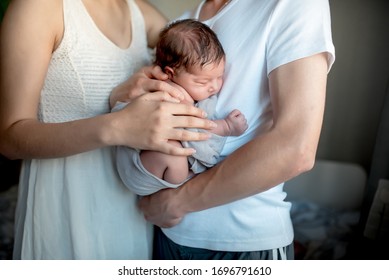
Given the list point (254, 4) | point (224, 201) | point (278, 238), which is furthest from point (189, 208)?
point (254, 4)

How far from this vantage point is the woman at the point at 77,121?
0.83 m

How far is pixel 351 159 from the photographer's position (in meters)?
2.06

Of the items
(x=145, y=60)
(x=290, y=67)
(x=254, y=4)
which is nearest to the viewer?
(x=290, y=67)

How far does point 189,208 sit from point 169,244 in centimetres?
15

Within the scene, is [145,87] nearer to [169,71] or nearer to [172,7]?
[169,71]

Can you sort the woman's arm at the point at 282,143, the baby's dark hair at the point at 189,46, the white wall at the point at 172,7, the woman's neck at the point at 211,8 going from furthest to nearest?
the white wall at the point at 172,7 → the woman's neck at the point at 211,8 → the baby's dark hair at the point at 189,46 → the woman's arm at the point at 282,143

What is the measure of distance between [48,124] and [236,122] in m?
0.39

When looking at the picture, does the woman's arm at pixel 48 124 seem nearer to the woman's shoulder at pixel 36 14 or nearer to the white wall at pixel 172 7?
the woman's shoulder at pixel 36 14

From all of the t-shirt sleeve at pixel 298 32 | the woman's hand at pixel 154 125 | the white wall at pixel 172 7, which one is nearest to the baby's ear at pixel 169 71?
the woman's hand at pixel 154 125

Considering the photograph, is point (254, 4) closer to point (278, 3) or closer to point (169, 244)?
point (278, 3)

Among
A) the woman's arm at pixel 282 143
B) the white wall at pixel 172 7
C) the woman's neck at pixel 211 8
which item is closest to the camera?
the woman's arm at pixel 282 143

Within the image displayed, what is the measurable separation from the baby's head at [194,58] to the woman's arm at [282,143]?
0.45ft

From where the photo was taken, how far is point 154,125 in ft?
2.67

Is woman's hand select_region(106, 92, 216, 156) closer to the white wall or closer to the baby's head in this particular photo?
the baby's head
